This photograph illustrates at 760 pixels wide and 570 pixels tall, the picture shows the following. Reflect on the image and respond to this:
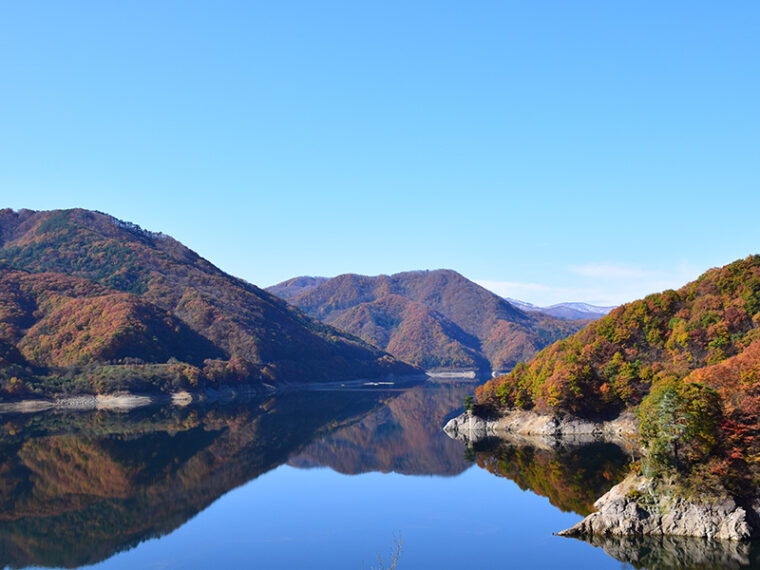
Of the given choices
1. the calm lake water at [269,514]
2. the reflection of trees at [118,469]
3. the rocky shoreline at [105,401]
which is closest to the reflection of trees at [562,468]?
the calm lake water at [269,514]

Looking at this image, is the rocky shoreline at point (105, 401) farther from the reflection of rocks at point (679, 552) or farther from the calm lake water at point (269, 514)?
the reflection of rocks at point (679, 552)

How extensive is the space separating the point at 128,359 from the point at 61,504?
114097 millimetres

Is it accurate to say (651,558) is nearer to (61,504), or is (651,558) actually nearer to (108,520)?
(108,520)

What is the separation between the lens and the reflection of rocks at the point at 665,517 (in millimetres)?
37594

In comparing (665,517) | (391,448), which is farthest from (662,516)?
(391,448)

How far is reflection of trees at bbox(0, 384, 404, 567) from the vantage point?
45.7 metres

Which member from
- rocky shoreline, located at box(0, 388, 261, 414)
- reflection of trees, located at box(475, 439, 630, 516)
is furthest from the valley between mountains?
reflection of trees, located at box(475, 439, 630, 516)

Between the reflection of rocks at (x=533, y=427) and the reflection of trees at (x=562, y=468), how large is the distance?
4.84 m

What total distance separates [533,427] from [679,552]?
54.6 meters

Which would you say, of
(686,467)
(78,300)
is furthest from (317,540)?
(78,300)

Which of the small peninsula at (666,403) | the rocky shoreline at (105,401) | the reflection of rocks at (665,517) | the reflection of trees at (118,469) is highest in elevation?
the small peninsula at (666,403)

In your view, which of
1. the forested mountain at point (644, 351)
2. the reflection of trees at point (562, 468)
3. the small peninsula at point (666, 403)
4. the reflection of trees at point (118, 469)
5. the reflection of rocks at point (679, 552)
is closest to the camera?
the reflection of rocks at point (679, 552)

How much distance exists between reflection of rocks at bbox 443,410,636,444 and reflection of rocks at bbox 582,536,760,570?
44.1m

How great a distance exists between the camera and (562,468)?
210 ft
